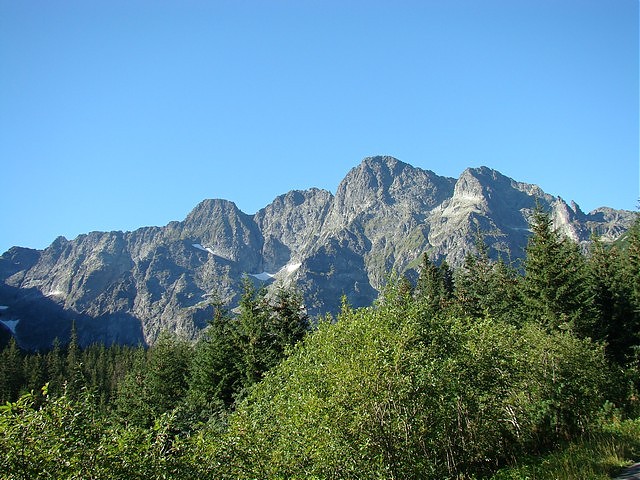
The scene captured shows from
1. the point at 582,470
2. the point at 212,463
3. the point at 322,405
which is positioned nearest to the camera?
the point at 212,463

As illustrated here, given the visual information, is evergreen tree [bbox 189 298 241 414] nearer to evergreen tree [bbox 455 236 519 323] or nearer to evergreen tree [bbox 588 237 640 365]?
evergreen tree [bbox 455 236 519 323]

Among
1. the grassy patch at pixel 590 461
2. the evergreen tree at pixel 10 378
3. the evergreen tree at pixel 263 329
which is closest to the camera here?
the grassy patch at pixel 590 461

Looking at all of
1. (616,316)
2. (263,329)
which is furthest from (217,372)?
(616,316)

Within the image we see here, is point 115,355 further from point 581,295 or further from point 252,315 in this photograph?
point 581,295

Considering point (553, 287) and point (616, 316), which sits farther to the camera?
point (616, 316)

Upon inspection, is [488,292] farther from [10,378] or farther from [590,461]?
[10,378]

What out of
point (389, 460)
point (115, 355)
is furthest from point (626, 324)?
point (115, 355)

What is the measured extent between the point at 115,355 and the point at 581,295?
127 meters

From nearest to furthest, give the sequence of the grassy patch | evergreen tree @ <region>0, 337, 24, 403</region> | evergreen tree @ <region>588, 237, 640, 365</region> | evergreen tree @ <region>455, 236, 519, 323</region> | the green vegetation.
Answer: the green vegetation
the grassy patch
evergreen tree @ <region>588, 237, 640, 365</region>
evergreen tree @ <region>455, 236, 519, 323</region>
evergreen tree @ <region>0, 337, 24, 403</region>

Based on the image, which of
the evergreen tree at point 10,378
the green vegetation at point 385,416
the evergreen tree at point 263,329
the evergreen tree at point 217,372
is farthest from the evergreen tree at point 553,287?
the evergreen tree at point 10,378

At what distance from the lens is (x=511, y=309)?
49.0 m

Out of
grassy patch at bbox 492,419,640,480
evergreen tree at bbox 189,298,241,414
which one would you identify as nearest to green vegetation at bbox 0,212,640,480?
grassy patch at bbox 492,419,640,480

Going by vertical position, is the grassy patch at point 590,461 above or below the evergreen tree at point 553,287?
below

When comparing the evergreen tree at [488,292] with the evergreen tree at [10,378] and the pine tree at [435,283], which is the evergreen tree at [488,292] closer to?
the pine tree at [435,283]
